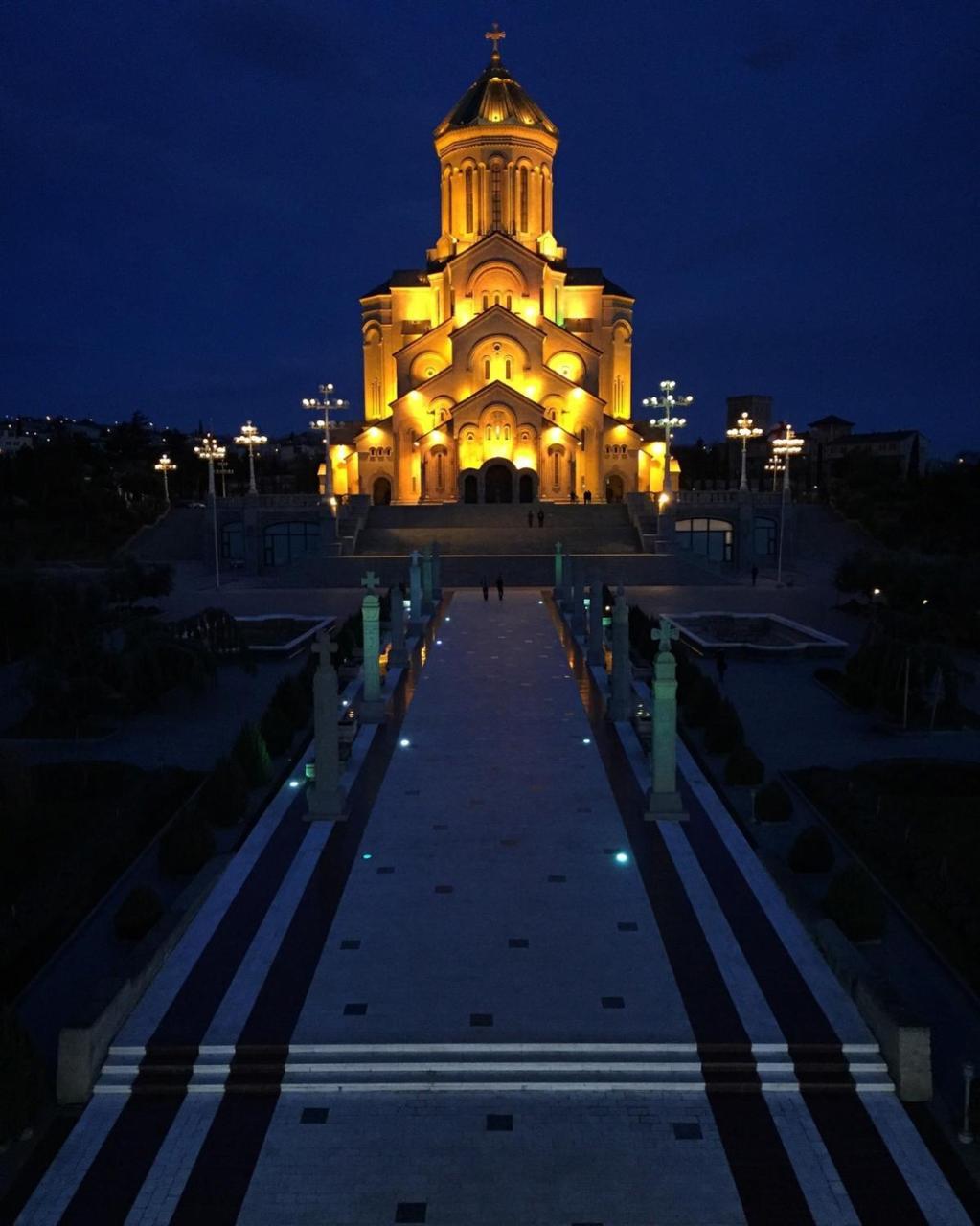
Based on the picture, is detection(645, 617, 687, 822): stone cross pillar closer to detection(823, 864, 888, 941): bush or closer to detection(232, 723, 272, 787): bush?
detection(823, 864, 888, 941): bush

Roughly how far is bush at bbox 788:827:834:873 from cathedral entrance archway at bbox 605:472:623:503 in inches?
1761

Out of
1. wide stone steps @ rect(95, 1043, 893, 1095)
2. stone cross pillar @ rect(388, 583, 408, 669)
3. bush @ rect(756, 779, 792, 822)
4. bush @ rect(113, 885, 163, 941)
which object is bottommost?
wide stone steps @ rect(95, 1043, 893, 1095)

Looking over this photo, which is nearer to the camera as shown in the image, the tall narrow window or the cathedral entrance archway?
the cathedral entrance archway

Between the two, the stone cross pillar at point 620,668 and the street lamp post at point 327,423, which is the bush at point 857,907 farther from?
the street lamp post at point 327,423

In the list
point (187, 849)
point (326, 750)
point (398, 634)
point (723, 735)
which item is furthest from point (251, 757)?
point (398, 634)

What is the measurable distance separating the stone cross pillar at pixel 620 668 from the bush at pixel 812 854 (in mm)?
6225

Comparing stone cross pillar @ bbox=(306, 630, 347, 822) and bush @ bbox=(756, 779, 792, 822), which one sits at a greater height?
stone cross pillar @ bbox=(306, 630, 347, 822)

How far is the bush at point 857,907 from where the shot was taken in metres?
9.34

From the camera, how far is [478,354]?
53.4 meters

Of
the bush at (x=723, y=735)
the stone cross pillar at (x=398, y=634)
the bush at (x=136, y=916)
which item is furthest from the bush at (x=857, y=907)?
the stone cross pillar at (x=398, y=634)

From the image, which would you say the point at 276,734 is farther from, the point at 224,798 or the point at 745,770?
the point at 745,770

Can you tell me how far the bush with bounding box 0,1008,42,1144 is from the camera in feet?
22.0

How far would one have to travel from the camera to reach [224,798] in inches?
499

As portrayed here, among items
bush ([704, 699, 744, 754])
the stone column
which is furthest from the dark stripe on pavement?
the stone column
